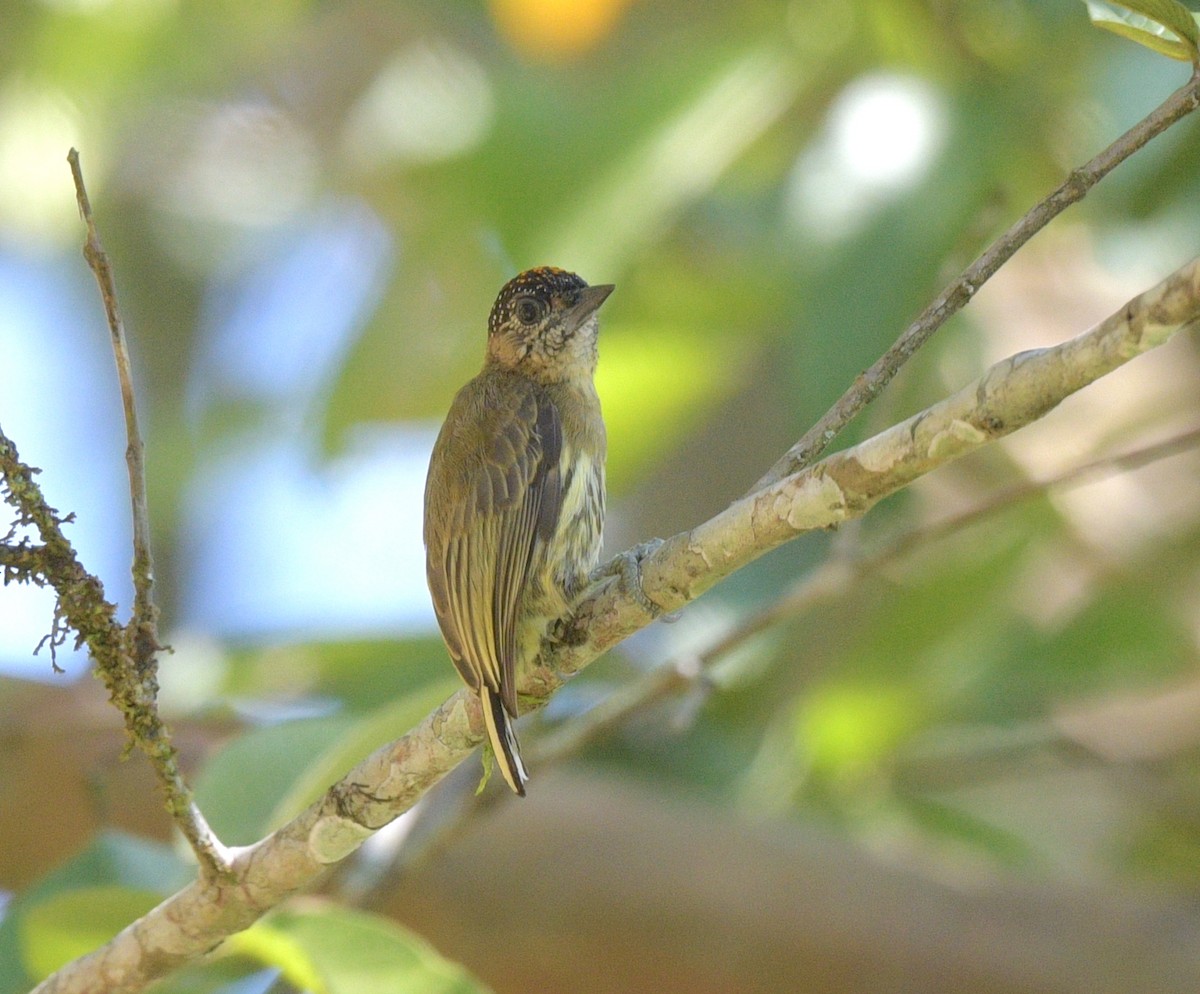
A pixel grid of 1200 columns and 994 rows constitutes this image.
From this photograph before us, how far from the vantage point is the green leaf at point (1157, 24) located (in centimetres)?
193

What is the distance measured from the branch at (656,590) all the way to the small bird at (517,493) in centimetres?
12

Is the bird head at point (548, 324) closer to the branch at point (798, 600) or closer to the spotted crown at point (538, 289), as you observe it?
the spotted crown at point (538, 289)

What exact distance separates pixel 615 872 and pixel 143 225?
156 inches

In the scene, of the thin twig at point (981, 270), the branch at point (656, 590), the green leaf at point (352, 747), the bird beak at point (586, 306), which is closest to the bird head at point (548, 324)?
the bird beak at point (586, 306)

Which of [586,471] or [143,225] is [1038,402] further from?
[143,225]

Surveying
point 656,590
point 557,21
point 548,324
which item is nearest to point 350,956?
point 656,590

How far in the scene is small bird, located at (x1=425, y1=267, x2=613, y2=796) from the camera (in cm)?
271

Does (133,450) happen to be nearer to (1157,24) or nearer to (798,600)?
(1157,24)

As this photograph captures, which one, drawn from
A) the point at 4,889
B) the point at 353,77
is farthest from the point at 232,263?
the point at 4,889

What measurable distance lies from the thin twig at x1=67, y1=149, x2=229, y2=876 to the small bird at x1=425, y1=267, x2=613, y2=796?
50 cm

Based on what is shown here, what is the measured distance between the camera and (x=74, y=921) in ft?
9.31

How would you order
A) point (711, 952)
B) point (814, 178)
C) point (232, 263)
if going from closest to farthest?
point (711, 952), point (814, 178), point (232, 263)

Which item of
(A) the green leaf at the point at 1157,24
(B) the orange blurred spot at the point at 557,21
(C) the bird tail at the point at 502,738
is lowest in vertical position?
(C) the bird tail at the point at 502,738

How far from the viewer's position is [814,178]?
174 inches
